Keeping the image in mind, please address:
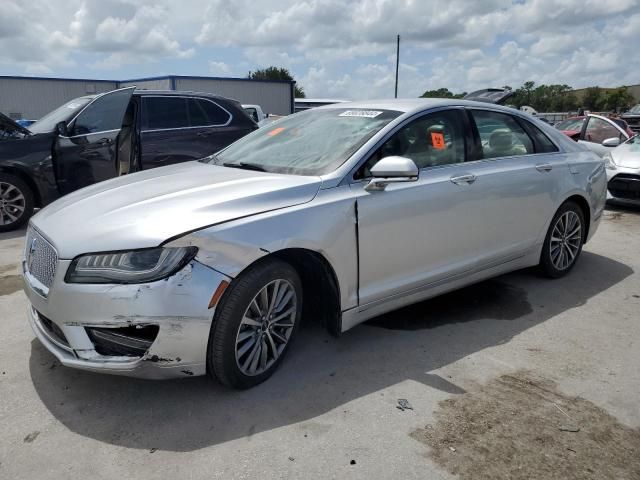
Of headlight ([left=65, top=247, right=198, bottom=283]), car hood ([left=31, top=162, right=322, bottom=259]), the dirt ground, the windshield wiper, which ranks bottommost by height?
the dirt ground

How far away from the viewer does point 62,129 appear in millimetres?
6570

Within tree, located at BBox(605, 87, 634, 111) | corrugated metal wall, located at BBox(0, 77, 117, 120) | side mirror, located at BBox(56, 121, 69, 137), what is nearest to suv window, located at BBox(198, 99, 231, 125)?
side mirror, located at BBox(56, 121, 69, 137)

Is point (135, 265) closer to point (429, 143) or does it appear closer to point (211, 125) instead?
point (429, 143)

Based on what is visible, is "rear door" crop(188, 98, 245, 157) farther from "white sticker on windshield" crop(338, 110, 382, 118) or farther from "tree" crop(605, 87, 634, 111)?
"tree" crop(605, 87, 634, 111)

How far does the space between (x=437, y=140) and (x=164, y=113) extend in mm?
4628

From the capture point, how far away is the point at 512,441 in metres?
2.44

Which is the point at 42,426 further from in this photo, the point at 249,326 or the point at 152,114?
the point at 152,114

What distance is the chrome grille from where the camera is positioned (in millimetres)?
2619

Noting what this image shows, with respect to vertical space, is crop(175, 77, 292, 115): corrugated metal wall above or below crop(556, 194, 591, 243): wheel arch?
above

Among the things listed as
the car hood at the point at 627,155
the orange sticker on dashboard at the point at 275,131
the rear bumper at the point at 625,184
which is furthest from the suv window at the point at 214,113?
the car hood at the point at 627,155

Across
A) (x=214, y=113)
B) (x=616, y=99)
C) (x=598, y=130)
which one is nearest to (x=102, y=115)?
(x=214, y=113)

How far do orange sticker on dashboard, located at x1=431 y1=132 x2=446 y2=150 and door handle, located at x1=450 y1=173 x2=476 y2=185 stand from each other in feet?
0.83

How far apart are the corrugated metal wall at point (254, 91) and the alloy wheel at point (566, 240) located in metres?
23.7

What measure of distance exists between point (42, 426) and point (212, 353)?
2.89ft
